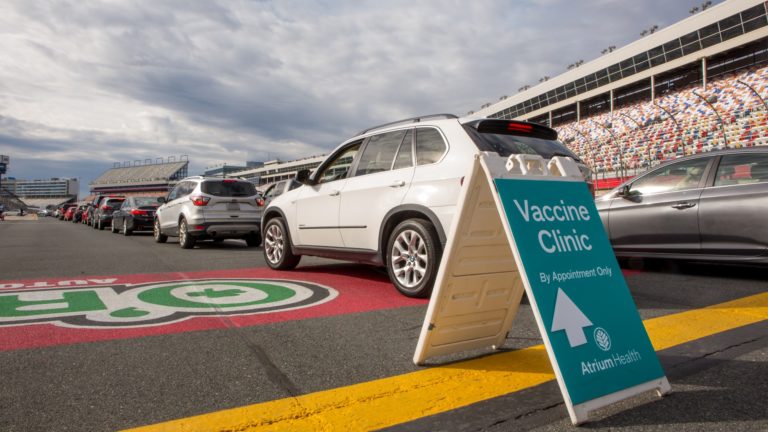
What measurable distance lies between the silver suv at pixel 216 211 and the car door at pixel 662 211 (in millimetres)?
7641

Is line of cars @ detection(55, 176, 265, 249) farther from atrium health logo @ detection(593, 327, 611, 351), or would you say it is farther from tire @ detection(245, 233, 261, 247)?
atrium health logo @ detection(593, 327, 611, 351)

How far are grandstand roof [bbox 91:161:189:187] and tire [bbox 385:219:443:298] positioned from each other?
14388 cm

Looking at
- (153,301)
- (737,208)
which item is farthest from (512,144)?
(153,301)

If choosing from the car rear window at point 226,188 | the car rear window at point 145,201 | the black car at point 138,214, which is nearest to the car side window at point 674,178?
the car rear window at point 226,188

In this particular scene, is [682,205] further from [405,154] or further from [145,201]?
[145,201]

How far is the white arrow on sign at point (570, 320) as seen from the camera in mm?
2254

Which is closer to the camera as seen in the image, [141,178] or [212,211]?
[212,211]

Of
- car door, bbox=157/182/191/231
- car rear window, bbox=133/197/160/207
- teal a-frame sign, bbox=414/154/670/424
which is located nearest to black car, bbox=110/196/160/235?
car rear window, bbox=133/197/160/207

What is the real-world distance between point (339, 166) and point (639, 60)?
162 feet

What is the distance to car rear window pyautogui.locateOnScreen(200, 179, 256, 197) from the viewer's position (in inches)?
447

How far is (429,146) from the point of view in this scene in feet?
16.6

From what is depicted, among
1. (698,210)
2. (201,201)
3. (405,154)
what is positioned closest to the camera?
(405,154)

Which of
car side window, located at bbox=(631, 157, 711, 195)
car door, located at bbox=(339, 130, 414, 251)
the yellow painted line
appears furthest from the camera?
car side window, located at bbox=(631, 157, 711, 195)

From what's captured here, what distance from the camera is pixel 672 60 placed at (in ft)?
144
